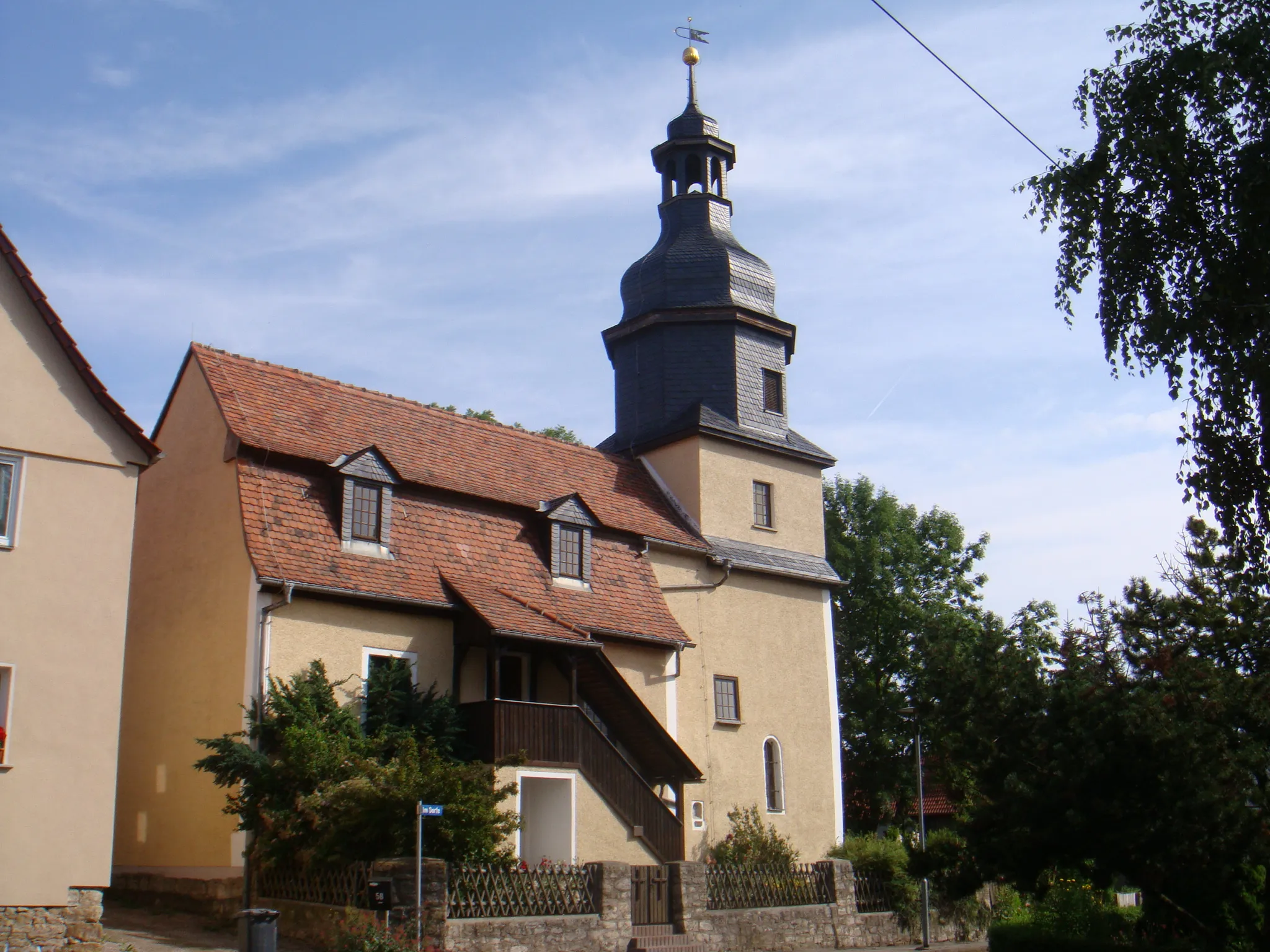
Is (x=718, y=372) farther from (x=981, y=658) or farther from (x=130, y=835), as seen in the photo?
(x=130, y=835)

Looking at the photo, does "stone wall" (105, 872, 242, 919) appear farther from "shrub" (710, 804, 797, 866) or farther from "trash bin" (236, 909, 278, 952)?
"shrub" (710, 804, 797, 866)

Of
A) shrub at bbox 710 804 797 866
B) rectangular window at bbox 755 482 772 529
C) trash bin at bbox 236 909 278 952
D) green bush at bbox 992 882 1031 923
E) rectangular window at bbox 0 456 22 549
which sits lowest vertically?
green bush at bbox 992 882 1031 923

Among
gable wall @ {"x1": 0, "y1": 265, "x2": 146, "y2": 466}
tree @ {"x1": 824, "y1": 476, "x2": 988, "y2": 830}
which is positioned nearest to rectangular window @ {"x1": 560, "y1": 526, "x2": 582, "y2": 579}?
gable wall @ {"x1": 0, "y1": 265, "x2": 146, "y2": 466}

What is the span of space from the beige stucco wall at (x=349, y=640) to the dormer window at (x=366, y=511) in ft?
4.68

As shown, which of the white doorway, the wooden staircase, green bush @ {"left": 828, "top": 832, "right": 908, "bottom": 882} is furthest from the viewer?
green bush @ {"left": 828, "top": 832, "right": 908, "bottom": 882}

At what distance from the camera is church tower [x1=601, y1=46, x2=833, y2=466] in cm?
3006

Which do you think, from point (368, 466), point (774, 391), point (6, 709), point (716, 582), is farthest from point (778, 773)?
point (6, 709)

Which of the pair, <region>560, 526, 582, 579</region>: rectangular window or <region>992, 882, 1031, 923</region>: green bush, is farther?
<region>992, 882, 1031, 923</region>: green bush

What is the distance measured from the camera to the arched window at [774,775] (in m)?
27.2

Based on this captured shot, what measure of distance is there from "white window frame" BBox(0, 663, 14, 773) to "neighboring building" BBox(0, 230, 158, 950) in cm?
1

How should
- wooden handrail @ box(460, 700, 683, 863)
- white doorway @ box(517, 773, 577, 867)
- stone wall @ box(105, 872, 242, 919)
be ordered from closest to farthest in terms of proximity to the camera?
stone wall @ box(105, 872, 242, 919)
wooden handrail @ box(460, 700, 683, 863)
white doorway @ box(517, 773, 577, 867)

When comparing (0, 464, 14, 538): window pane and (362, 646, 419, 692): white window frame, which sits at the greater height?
(0, 464, 14, 538): window pane

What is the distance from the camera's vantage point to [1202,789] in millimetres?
15914

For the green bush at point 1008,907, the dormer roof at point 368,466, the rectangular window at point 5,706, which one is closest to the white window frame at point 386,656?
the dormer roof at point 368,466
